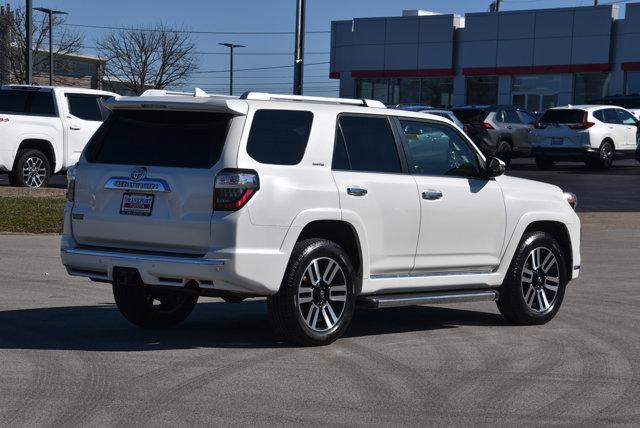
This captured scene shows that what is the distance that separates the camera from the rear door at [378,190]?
9164 mm

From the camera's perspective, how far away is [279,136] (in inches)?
348

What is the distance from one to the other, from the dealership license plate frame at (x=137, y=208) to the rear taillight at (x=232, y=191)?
0.53 m

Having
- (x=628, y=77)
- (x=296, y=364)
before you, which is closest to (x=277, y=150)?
(x=296, y=364)

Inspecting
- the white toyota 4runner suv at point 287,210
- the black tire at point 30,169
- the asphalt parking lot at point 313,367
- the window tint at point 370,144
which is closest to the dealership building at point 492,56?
the black tire at point 30,169

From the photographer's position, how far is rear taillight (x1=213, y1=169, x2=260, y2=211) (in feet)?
27.6

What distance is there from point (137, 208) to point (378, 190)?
179 centimetres

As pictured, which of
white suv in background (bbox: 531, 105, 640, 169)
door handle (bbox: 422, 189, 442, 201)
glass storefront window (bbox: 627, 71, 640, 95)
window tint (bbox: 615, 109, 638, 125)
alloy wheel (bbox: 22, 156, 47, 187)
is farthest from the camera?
glass storefront window (bbox: 627, 71, 640, 95)

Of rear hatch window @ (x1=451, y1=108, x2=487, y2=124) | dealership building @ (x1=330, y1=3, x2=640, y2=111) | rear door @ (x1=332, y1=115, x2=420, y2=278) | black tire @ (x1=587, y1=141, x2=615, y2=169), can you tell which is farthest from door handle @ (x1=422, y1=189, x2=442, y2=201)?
dealership building @ (x1=330, y1=3, x2=640, y2=111)

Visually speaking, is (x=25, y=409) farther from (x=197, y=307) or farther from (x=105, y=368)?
(x=197, y=307)

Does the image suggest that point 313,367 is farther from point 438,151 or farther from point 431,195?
point 438,151

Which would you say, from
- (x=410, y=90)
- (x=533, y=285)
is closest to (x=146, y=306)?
(x=533, y=285)

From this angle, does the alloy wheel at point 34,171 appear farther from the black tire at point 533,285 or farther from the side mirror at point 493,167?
the side mirror at point 493,167

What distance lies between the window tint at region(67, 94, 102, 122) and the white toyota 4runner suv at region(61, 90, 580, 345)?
14521mm

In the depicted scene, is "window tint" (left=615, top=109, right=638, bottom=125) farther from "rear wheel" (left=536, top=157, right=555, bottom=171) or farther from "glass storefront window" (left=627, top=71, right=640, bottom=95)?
"glass storefront window" (left=627, top=71, right=640, bottom=95)
